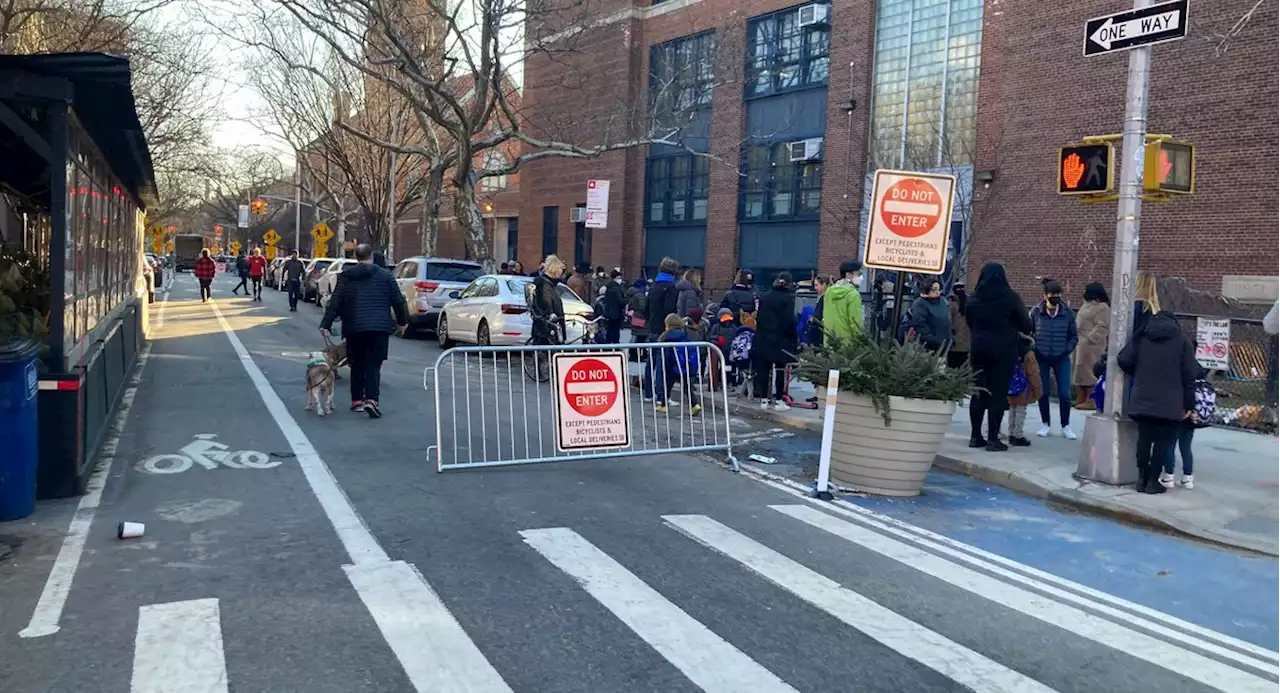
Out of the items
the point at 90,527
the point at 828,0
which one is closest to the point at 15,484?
the point at 90,527

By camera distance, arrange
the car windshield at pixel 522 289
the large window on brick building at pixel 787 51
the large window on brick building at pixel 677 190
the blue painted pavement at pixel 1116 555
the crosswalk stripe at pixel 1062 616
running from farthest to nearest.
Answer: the large window on brick building at pixel 677 190
the large window on brick building at pixel 787 51
the car windshield at pixel 522 289
the blue painted pavement at pixel 1116 555
the crosswalk stripe at pixel 1062 616

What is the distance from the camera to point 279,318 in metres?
26.5

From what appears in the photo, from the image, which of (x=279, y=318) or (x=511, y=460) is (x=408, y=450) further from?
(x=279, y=318)

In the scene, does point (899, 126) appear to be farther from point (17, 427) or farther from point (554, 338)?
point (17, 427)

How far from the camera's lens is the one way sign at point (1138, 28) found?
340 inches

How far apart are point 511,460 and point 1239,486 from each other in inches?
257

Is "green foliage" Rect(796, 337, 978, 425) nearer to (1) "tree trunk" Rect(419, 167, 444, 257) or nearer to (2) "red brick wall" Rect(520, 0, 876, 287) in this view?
(2) "red brick wall" Rect(520, 0, 876, 287)

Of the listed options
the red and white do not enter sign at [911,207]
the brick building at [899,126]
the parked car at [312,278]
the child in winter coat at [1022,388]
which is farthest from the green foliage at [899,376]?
the parked car at [312,278]

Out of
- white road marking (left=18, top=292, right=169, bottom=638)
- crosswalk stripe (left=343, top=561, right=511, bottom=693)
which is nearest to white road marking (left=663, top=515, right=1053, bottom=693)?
crosswalk stripe (left=343, top=561, right=511, bottom=693)

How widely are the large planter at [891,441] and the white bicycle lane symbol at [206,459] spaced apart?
4.82 meters

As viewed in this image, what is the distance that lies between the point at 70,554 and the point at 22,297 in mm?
4752

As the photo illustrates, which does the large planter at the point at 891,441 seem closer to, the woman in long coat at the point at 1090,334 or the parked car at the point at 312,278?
the woman in long coat at the point at 1090,334

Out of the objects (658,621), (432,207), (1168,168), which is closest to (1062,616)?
(658,621)

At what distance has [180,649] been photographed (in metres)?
4.63
